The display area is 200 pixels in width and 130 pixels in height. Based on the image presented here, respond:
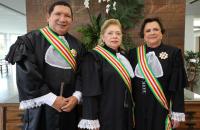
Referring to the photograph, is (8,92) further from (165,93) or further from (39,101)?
(165,93)

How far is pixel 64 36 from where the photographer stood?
1.78 metres

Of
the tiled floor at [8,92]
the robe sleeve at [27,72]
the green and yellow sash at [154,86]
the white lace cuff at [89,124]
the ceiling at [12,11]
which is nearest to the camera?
the robe sleeve at [27,72]

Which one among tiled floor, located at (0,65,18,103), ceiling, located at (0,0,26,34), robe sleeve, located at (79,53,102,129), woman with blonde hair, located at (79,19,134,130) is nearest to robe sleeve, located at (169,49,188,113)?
woman with blonde hair, located at (79,19,134,130)

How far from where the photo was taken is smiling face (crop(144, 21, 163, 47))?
1.84m

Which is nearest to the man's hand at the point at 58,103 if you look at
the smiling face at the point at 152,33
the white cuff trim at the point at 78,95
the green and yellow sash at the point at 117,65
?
the white cuff trim at the point at 78,95

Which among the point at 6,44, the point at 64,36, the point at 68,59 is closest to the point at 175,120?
the point at 68,59

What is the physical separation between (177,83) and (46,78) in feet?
3.01

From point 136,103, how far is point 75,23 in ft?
5.09

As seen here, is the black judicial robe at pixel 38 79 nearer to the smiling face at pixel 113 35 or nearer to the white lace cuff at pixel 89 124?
the white lace cuff at pixel 89 124

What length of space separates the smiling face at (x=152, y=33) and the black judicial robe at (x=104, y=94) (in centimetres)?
38

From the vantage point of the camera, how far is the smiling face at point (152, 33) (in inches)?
72.4

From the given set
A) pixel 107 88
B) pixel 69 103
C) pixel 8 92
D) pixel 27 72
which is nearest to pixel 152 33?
pixel 107 88

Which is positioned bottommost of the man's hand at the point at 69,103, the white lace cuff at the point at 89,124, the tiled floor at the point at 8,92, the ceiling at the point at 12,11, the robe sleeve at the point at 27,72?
the tiled floor at the point at 8,92

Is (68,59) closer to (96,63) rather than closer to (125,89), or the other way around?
(96,63)
